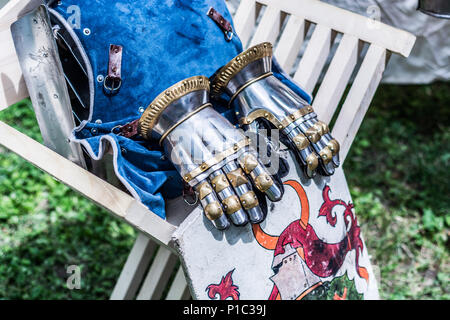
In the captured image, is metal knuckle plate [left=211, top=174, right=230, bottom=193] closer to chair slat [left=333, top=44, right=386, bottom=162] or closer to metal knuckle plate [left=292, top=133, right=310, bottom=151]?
metal knuckle plate [left=292, top=133, right=310, bottom=151]

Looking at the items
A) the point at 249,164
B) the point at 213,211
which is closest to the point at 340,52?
the point at 249,164

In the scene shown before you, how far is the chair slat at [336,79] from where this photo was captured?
1.24m

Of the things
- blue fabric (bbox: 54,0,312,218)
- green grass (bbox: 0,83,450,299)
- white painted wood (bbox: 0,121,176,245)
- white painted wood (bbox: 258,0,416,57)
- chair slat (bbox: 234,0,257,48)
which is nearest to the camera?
white painted wood (bbox: 0,121,176,245)

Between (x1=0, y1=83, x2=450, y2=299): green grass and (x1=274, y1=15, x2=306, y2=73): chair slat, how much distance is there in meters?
0.69

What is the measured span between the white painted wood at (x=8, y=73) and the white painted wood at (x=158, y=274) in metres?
0.56

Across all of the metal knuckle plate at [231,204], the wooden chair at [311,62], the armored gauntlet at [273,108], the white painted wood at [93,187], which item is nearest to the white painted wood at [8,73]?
the wooden chair at [311,62]

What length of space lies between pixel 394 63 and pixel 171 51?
3.66 feet

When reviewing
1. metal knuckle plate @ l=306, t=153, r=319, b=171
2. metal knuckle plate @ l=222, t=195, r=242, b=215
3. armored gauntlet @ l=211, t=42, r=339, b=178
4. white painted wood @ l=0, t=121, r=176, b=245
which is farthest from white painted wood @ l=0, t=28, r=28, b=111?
metal knuckle plate @ l=306, t=153, r=319, b=171

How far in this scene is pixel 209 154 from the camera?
3.09ft

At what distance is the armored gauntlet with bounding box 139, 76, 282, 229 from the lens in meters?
0.93

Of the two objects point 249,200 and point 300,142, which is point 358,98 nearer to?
point 300,142

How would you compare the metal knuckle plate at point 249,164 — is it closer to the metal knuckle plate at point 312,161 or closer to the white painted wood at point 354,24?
the metal knuckle plate at point 312,161

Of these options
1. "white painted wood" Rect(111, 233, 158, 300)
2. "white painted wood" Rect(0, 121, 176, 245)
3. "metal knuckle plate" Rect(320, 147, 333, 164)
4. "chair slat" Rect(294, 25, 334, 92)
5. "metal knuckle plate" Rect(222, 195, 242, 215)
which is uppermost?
"chair slat" Rect(294, 25, 334, 92)
